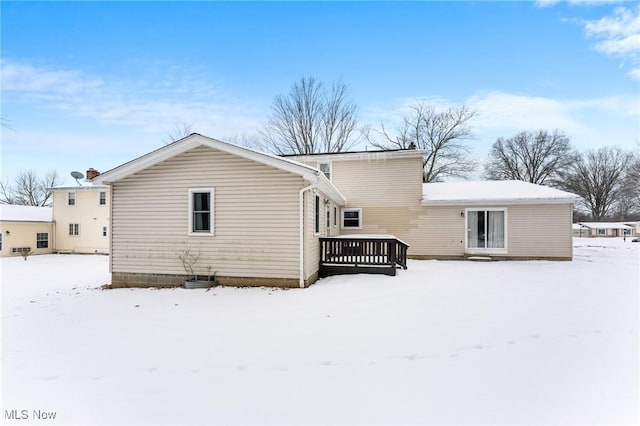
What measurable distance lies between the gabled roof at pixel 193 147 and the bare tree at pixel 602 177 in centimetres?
4320

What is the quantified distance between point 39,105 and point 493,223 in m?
19.6

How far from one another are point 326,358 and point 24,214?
25.3 meters

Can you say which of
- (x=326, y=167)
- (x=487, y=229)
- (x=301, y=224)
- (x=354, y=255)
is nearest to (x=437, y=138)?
(x=487, y=229)

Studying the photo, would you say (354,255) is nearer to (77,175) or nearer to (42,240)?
(77,175)

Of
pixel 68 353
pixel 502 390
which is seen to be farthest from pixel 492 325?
pixel 68 353

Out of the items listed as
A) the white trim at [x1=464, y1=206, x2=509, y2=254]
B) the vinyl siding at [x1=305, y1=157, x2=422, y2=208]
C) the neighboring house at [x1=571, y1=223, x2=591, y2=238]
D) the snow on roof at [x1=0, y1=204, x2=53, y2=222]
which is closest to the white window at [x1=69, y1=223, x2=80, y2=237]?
the snow on roof at [x1=0, y1=204, x2=53, y2=222]

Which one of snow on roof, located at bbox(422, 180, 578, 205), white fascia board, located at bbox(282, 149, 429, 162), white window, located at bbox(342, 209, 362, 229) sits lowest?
white window, located at bbox(342, 209, 362, 229)

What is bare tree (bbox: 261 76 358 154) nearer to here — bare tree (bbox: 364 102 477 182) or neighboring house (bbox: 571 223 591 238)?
bare tree (bbox: 364 102 477 182)

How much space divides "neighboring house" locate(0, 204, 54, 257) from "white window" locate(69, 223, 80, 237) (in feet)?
4.70

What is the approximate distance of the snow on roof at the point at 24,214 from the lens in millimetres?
18734

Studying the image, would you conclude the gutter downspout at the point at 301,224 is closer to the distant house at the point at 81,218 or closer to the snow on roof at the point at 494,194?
the snow on roof at the point at 494,194

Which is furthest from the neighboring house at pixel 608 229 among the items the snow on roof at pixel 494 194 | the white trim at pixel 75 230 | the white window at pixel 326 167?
the white trim at pixel 75 230

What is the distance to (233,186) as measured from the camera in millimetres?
8047

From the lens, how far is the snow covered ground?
2762mm
